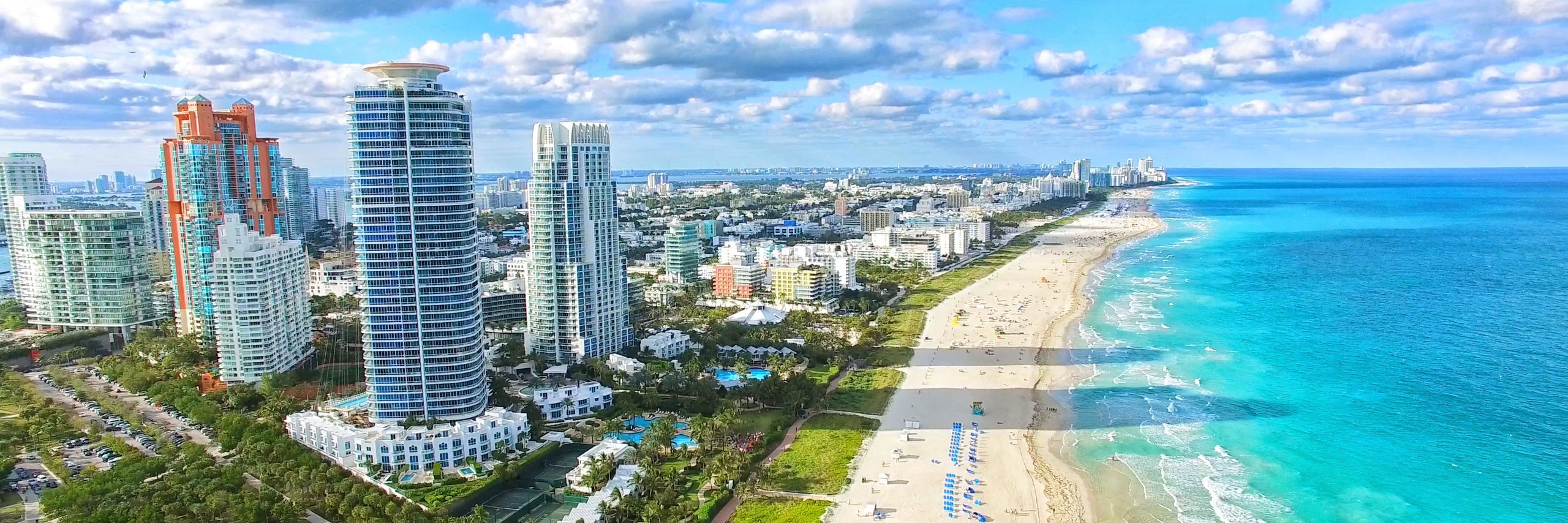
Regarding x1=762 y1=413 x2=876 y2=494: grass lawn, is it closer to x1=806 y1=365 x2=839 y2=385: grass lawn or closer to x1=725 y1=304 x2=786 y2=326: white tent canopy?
x1=806 y1=365 x2=839 y2=385: grass lawn

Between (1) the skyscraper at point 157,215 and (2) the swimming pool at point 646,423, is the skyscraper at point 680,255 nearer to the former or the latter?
(1) the skyscraper at point 157,215

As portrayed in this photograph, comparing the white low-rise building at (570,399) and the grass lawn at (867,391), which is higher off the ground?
the white low-rise building at (570,399)

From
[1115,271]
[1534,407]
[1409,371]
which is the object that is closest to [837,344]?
[1409,371]

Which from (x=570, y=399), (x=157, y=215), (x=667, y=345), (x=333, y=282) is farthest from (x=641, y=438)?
(x=157, y=215)

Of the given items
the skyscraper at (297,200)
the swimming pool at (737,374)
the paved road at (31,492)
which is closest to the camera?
the paved road at (31,492)

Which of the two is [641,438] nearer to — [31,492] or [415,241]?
[415,241]

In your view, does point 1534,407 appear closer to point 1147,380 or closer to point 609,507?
point 1147,380

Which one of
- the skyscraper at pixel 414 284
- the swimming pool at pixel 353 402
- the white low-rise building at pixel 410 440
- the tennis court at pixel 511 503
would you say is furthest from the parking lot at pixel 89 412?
the tennis court at pixel 511 503
